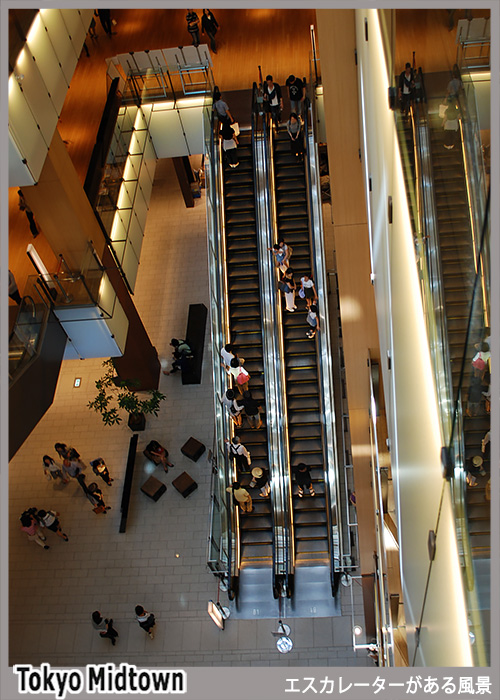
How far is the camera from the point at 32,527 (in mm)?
14961

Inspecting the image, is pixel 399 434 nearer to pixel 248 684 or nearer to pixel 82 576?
pixel 248 684

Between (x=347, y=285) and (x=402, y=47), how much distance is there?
20.1ft

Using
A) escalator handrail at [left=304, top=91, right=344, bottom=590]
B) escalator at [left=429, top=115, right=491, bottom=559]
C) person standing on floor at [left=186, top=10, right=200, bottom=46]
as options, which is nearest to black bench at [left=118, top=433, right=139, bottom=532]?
escalator handrail at [left=304, top=91, right=344, bottom=590]

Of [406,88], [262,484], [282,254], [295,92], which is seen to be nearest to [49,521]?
[262,484]

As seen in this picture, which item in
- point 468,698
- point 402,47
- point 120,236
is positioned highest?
point 120,236

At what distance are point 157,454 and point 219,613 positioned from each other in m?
4.56

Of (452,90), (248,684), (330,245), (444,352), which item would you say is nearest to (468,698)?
(248,684)

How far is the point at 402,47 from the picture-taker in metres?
3.12

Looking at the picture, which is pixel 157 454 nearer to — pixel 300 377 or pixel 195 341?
pixel 195 341

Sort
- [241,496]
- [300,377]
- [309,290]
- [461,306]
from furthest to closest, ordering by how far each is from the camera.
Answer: [300,377]
[309,290]
[241,496]
[461,306]

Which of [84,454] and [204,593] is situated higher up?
[84,454]

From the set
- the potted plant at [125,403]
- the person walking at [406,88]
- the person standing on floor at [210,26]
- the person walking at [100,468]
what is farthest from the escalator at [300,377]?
the person walking at [406,88]

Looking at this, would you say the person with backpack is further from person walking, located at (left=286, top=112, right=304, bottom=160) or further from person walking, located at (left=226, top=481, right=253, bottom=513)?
person walking, located at (left=286, top=112, right=304, bottom=160)

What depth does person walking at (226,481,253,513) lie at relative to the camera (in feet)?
43.0
